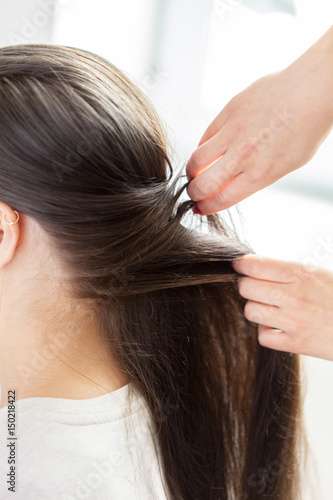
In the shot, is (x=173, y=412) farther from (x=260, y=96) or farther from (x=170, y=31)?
(x=170, y=31)

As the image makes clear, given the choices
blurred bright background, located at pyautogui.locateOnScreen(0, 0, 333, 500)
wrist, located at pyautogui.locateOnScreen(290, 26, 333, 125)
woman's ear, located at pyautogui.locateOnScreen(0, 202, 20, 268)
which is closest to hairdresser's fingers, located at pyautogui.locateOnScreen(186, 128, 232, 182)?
wrist, located at pyautogui.locateOnScreen(290, 26, 333, 125)

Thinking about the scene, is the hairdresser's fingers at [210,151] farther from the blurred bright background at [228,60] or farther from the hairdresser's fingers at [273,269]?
the blurred bright background at [228,60]

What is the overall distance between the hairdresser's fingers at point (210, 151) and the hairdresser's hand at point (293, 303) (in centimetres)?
15

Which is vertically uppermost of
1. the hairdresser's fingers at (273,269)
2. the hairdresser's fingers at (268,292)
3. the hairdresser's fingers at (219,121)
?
the hairdresser's fingers at (219,121)

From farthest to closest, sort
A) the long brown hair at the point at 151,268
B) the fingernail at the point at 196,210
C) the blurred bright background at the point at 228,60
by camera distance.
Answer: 1. the blurred bright background at the point at 228,60
2. the fingernail at the point at 196,210
3. the long brown hair at the point at 151,268

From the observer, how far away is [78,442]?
2.31 feet

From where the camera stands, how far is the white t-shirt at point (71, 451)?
2.26 ft

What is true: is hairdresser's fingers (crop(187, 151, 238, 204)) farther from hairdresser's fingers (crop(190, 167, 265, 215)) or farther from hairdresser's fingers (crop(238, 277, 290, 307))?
hairdresser's fingers (crop(238, 277, 290, 307))

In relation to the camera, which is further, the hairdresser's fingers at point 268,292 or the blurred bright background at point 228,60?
the blurred bright background at point 228,60

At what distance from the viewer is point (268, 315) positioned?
73 cm

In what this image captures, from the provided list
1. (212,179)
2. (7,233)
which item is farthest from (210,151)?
(7,233)

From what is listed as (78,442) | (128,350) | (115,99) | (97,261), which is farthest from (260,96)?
(78,442)

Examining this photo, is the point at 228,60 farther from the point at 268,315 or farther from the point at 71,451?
the point at 71,451

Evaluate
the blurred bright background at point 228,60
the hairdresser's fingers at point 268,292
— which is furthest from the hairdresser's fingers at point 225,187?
the blurred bright background at point 228,60
